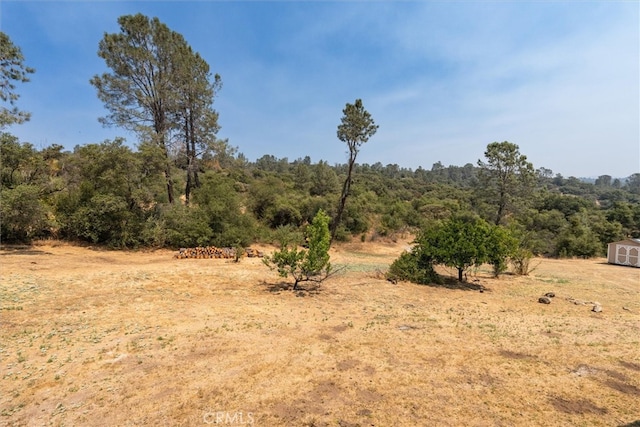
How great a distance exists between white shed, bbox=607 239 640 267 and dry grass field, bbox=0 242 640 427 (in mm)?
13363

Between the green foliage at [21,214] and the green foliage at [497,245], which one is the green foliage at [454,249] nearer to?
the green foliage at [497,245]

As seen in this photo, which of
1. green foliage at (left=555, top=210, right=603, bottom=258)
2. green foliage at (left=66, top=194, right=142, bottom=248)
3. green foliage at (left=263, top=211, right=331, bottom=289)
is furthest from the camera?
green foliage at (left=555, top=210, right=603, bottom=258)

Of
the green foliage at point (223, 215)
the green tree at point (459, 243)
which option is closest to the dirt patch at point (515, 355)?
the green tree at point (459, 243)

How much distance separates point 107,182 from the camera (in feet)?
43.8

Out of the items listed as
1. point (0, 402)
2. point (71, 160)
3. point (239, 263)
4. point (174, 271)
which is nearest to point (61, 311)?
point (0, 402)

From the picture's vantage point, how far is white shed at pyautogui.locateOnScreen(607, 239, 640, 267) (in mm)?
18359

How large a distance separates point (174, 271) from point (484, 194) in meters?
25.9

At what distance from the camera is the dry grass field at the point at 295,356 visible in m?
3.41

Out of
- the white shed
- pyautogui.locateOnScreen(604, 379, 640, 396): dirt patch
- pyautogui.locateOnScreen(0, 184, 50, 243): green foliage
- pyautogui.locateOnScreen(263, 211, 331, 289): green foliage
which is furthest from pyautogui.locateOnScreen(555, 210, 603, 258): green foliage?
pyautogui.locateOnScreen(0, 184, 50, 243): green foliage

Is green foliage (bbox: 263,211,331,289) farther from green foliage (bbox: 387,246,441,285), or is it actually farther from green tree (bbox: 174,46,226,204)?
green tree (bbox: 174,46,226,204)

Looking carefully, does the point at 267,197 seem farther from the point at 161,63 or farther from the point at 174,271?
the point at 174,271

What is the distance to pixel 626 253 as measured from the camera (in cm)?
1881

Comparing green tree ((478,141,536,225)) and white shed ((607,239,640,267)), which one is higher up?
green tree ((478,141,536,225))

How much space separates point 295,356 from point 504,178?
2733 centimetres
